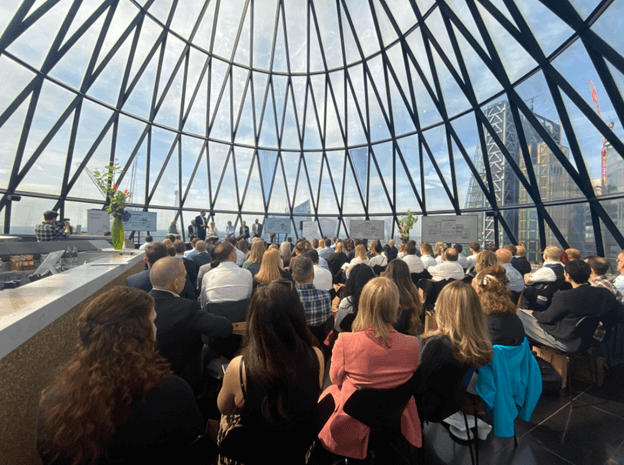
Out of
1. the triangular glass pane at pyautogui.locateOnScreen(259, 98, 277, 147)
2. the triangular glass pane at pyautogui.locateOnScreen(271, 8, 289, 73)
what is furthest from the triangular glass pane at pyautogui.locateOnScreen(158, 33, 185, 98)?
the triangular glass pane at pyautogui.locateOnScreen(259, 98, 277, 147)

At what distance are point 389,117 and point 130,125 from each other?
1033cm

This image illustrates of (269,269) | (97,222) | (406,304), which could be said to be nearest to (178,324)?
(269,269)

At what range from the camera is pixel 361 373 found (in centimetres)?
165

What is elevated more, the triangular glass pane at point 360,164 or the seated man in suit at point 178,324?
the triangular glass pane at point 360,164

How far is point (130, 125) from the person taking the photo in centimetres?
1076

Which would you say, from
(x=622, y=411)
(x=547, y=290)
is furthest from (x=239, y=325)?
(x=547, y=290)

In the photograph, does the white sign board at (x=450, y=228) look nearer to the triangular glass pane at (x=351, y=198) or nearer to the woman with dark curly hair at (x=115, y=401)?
the triangular glass pane at (x=351, y=198)

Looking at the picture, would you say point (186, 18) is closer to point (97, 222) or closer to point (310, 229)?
point (97, 222)

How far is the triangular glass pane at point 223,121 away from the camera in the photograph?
1306 cm

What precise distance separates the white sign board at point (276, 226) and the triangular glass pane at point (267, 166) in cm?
150

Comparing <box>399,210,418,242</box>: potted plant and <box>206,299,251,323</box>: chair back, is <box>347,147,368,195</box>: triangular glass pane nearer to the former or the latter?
<box>399,210,418,242</box>: potted plant

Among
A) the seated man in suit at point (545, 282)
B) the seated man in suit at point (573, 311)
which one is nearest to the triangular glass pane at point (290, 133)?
the seated man in suit at point (545, 282)

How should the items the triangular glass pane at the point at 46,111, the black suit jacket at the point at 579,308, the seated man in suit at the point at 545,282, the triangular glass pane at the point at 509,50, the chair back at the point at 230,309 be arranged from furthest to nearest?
the triangular glass pane at the point at 46,111
the triangular glass pane at the point at 509,50
the seated man in suit at the point at 545,282
the chair back at the point at 230,309
the black suit jacket at the point at 579,308

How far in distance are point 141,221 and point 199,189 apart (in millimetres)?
3083
